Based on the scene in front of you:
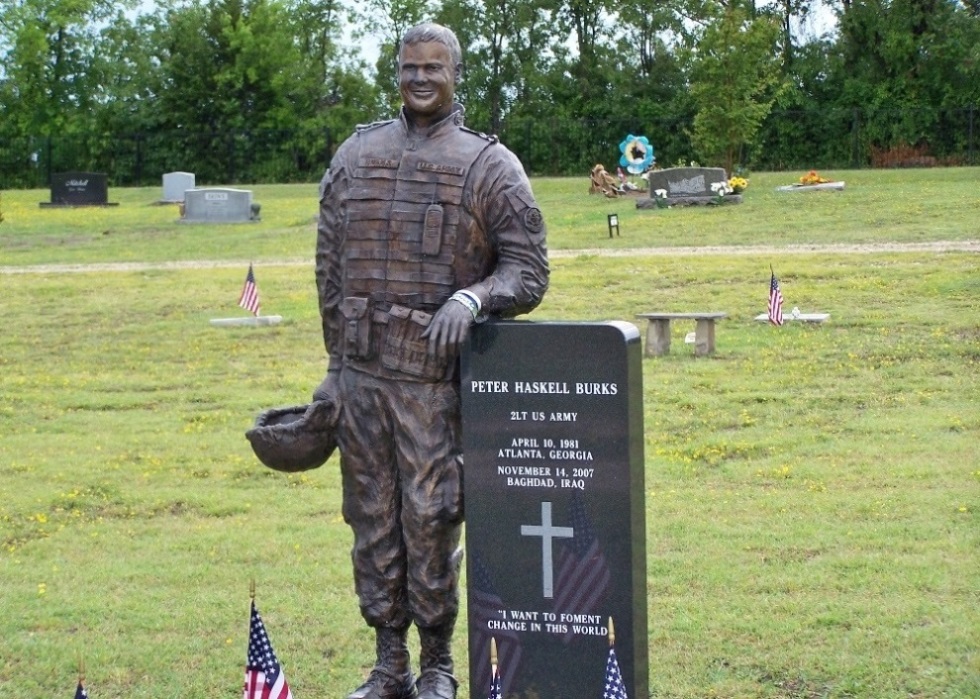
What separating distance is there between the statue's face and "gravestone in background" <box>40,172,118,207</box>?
3632cm

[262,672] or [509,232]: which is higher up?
[509,232]

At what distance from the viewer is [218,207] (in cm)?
3469

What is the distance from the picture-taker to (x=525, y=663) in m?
6.54

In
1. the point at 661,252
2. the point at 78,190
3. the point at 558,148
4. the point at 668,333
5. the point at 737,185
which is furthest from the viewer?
the point at 558,148

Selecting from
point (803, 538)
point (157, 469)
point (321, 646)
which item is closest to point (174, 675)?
point (321, 646)

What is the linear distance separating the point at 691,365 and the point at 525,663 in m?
10.6

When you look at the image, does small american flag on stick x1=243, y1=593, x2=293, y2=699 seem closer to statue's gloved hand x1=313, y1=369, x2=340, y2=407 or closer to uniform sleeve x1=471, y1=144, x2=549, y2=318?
statue's gloved hand x1=313, y1=369, x2=340, y2=407

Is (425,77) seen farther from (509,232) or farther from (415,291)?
(415,291)

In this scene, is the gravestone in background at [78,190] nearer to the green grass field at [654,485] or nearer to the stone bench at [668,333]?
the green grass field at [654,485]

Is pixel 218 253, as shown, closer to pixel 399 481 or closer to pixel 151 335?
pixel 151 335

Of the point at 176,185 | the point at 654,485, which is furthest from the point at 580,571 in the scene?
the point at 176,185

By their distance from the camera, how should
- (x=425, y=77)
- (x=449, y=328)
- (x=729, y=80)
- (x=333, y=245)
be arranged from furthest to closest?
1. (x=729, y=80)
2. (x=333, y=245)
3. (x=425, y=77)
4. (x=449, y=328)

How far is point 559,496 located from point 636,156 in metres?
34.0

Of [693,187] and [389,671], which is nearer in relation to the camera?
[389,671]
